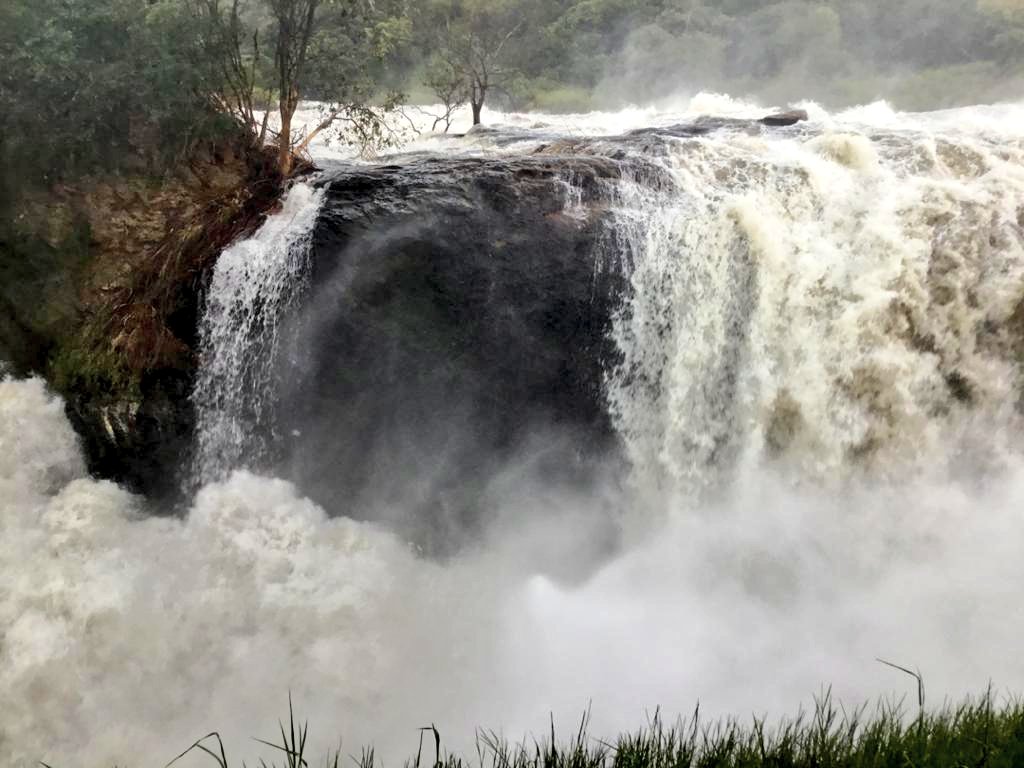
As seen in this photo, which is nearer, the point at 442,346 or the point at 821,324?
the point at 821,324

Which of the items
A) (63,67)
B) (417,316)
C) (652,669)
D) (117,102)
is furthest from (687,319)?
(63,67)

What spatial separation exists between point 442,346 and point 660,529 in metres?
2.28

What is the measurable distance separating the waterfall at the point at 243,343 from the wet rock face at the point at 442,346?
155 millimetres

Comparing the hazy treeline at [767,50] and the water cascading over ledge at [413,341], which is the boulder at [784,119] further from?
the hazy treeline at [767,50]

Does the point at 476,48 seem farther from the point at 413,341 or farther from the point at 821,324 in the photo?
the point at 821,324

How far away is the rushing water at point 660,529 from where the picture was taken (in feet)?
14.9

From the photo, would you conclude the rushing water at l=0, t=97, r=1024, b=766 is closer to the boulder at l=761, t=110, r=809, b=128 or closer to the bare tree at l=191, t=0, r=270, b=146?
the bare tree at l=191, t=0, r=270, b=146

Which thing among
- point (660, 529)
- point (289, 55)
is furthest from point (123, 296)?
point (660, 529)

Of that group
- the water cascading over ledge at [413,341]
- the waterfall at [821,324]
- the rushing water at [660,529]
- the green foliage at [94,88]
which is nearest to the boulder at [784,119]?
the rushing water at [660,529]

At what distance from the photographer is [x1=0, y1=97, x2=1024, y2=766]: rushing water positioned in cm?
453

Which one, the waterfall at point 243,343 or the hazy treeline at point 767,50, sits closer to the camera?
the waterfall at point 243,343

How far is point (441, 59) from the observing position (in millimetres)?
17875

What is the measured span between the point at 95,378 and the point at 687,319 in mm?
4769

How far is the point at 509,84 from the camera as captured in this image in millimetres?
20453
